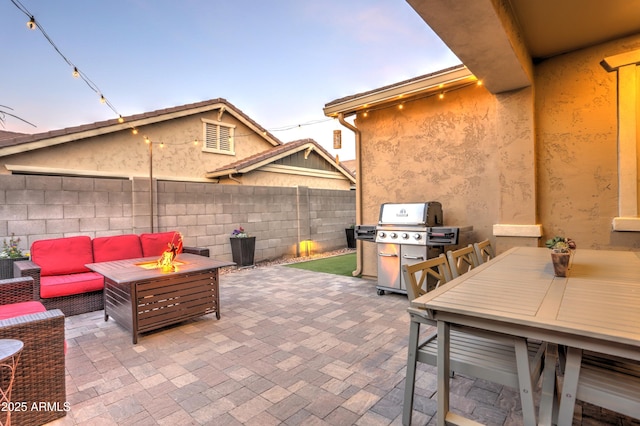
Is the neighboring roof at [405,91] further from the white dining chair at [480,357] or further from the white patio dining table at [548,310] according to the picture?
the white dining chair at [480,357]

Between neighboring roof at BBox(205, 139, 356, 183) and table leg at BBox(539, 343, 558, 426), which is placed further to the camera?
neighboring roof at BBox(205, 139, 356, 183)

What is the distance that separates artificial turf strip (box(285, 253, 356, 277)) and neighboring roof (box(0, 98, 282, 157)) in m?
5.18

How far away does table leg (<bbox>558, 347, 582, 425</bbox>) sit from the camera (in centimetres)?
127

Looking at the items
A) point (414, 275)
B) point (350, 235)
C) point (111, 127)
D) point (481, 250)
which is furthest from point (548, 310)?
point (111, 127)

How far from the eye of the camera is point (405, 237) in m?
4.36

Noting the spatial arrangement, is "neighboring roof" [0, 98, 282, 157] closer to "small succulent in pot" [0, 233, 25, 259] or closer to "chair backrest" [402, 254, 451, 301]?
"small succulent in pot" [0, 233, 25, 259]

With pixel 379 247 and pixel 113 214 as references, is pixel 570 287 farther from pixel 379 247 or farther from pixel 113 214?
pixel 113 214

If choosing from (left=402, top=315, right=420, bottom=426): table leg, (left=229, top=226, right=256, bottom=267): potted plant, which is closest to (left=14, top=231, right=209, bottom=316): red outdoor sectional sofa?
(left=229, top=226, right=256, bottom=267): potted plant

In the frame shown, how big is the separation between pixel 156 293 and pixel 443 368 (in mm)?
2858

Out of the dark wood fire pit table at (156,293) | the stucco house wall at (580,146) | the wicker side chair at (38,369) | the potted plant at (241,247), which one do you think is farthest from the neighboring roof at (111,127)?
the stucco house wall at (580,146)

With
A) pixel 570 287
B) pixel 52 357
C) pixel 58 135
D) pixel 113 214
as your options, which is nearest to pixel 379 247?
pixel 570 287

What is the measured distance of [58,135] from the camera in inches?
245

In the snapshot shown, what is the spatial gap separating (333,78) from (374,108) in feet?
13.0

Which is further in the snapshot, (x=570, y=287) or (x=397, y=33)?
(x=397, y=33)
